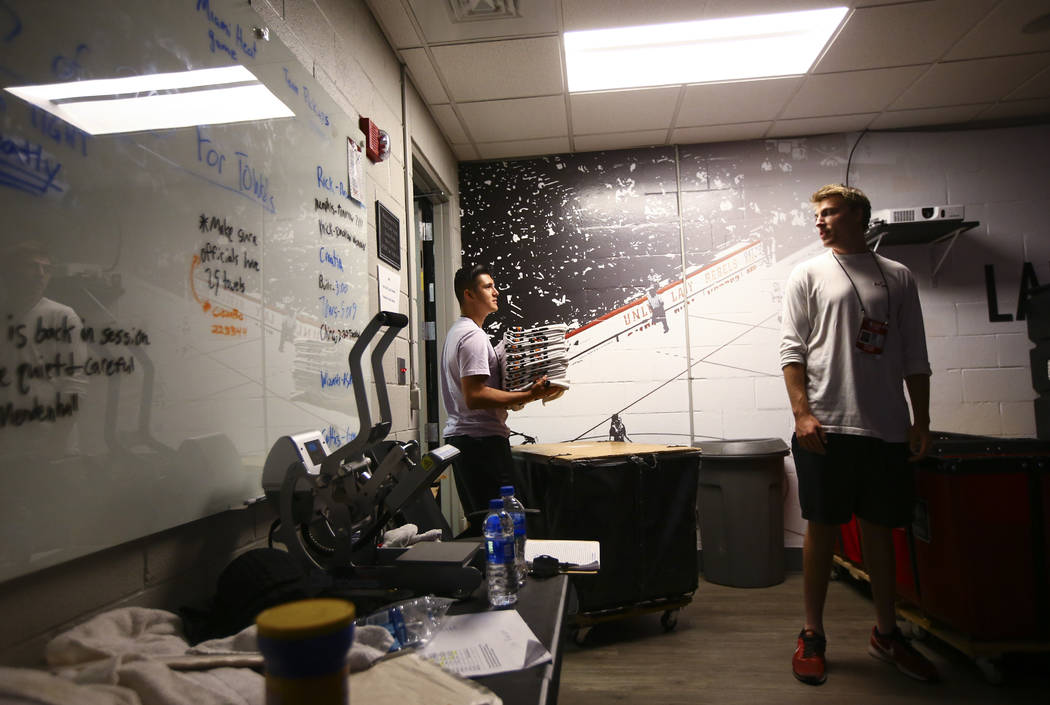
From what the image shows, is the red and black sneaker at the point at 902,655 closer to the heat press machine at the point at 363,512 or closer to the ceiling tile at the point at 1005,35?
the heat press machine at the point at 363,512

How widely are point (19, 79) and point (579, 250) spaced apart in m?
3.17

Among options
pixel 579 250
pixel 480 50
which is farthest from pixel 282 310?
pixel 579 250

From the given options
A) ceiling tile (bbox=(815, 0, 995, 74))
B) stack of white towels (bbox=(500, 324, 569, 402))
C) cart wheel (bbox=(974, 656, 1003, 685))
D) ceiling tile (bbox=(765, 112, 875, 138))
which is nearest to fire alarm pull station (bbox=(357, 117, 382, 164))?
stack of white towels (bbox=(500, 324, 569, 402))

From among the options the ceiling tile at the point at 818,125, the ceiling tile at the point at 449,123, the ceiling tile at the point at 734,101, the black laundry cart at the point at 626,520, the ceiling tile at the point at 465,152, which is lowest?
the black laundry cart at the point at 626,520

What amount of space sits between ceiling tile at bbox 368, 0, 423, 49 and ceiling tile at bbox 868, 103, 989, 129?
276 cm

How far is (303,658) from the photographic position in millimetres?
379

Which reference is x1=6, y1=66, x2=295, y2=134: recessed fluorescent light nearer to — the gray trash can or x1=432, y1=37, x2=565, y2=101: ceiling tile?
x1=432, y1=37, x2=565, y2=101: ceiling tile

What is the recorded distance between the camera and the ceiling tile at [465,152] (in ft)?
12.1

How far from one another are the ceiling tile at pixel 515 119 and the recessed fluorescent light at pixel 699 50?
0.23 metres

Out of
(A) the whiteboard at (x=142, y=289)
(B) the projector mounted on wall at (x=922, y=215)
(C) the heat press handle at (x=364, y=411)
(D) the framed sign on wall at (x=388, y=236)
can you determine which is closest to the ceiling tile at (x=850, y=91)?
(B) the projector mounted on wall at (x=922, y=215)

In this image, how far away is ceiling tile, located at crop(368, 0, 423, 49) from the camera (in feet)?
7.82

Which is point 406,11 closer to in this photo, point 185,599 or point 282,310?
point 282,310

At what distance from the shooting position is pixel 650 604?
8.34 feet

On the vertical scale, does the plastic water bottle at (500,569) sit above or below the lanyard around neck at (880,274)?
below
